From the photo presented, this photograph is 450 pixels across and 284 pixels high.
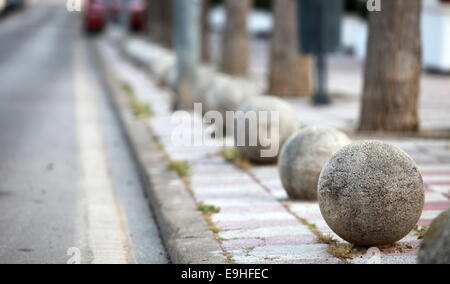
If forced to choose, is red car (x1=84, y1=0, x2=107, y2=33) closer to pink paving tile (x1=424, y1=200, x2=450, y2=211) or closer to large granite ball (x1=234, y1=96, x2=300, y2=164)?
large granite ball (x1=234, y1=96, x2=300, y2=164)

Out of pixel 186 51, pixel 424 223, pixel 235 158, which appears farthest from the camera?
pixel 186 51

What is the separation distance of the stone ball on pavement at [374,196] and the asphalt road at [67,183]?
1454 mm

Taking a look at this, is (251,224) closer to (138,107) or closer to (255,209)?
(255,209)

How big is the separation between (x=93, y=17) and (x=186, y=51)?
3369 centimetres

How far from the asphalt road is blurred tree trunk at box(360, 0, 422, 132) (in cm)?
322

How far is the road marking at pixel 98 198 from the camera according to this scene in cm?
773

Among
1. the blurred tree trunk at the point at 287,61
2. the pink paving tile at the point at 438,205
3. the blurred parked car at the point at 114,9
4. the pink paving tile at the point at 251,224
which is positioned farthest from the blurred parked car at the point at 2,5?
the pink paving tile at the point at 251,224

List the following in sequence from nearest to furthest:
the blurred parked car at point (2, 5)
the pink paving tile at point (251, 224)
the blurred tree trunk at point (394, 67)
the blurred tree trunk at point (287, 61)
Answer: the pink paving tile at point (251, 224) → the blurred tree trunk at point (394, 67) → the blurred tree trunk at point (287, 61) → the blurred parked car at point (2, 5)

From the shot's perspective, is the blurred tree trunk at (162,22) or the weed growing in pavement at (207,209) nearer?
the weed growing in pavement at (207,209)

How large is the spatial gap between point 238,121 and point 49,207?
248 cm

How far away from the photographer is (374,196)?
261 inches

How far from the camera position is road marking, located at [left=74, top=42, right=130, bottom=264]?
7727 mm

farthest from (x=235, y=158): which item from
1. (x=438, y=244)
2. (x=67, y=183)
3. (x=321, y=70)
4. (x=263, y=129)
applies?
(x=321, y=70)

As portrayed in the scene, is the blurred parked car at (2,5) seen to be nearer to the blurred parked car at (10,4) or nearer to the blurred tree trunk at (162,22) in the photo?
the blurred parked car at (10,4)
